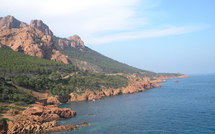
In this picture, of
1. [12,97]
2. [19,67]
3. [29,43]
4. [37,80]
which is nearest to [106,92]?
[37,80]

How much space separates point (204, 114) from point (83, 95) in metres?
64.0

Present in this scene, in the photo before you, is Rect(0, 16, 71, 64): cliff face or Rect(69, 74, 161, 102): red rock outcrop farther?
Rect(0, 16, 71, 64): cliff face

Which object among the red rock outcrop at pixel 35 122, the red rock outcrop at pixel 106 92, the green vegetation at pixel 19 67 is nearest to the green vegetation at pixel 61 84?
the red rock outcrop at pixel 106 92

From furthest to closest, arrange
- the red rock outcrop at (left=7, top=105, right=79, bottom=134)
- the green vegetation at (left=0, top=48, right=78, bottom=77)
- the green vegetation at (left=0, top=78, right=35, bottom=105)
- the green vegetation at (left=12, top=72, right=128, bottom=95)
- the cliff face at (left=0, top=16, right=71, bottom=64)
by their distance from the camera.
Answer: the cliff face at (left=0, top=16, right=71, bottom=64), the green vegetation at (left=0, top=48, right=78, bottom=77), the green vegetation at (left=12, top=72, right=128, bottom=95), the green vegetation at (left=0, top=78, right=35, bottom=105), the red rock outcrop at (left=7, top=105, right=79, bottom=134)

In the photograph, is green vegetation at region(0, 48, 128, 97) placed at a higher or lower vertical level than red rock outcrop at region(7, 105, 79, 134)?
higher

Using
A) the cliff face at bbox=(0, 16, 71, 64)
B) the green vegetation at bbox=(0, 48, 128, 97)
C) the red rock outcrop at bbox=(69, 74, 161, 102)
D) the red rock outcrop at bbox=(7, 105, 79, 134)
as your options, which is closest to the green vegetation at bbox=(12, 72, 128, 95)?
the green vegetation at bbox=(0, 48, 128, 97)

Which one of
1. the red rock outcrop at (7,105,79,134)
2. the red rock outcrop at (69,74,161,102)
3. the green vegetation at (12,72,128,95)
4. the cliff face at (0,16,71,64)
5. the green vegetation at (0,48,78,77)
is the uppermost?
the cliff face at (0,16,71,64)

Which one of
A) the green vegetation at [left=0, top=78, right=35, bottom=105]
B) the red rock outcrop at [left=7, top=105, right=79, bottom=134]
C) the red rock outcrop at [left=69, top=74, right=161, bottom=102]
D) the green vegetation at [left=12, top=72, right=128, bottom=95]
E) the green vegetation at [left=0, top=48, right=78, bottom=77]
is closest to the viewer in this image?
the red rock outcrop at [left=7, top=105, right=79, bottom=134]

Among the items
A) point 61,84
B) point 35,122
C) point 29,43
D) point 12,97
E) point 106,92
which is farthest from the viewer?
point 29,43

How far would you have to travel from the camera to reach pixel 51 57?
180 meters

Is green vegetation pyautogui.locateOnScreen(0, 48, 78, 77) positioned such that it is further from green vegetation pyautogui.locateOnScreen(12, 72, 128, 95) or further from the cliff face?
the cliff face

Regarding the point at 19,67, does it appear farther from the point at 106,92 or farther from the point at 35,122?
the point at 35,122

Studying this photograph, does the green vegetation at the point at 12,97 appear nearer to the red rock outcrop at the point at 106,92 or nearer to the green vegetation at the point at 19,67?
the red rock outcrop at the point at 106,92

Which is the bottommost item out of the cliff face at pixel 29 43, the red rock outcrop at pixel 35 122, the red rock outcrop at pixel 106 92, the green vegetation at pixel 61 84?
the red rock outcrop at pixel 35 122
